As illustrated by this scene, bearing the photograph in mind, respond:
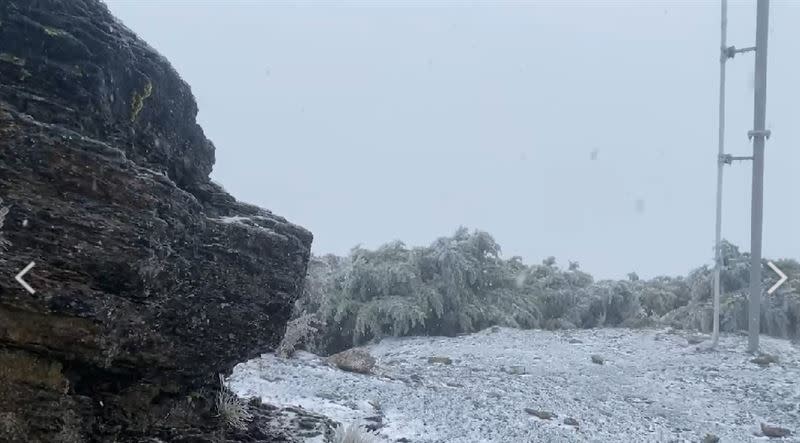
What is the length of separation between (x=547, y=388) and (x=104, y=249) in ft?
19.9

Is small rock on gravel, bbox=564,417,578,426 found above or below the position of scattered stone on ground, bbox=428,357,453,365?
below

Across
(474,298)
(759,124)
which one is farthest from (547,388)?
(759,124)

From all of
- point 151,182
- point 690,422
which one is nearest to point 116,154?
point 151,182

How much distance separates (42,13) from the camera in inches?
161

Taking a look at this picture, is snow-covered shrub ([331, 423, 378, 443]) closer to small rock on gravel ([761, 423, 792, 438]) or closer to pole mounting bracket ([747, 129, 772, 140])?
small rock on gravel ([761, 423, 792, 438])

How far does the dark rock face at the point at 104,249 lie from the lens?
3711 millimetres

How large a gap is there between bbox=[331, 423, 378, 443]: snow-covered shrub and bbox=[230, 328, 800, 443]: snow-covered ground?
72 centimetres

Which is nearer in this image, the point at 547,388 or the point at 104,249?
the point at 104,249

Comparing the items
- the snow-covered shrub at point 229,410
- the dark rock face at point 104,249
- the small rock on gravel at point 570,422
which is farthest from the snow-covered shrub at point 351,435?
the small rock on gravel at point 570,422

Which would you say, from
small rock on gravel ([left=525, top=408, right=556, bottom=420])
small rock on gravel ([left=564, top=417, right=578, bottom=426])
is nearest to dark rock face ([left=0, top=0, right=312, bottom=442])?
small rock on gravel ([left=525, top=408, right=556, bottom=420])

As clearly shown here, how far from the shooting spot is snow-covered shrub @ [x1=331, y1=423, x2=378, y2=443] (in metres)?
5.61

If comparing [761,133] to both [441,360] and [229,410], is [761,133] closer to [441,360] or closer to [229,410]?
[441,360]

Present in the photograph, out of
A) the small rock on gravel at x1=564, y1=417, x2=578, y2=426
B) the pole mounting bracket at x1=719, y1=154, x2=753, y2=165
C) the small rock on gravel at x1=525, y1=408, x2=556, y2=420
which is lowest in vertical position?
the small rock on gravel at x1=564, y1=417, x2=578, y2=426

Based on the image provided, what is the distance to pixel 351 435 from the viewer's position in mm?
5641
